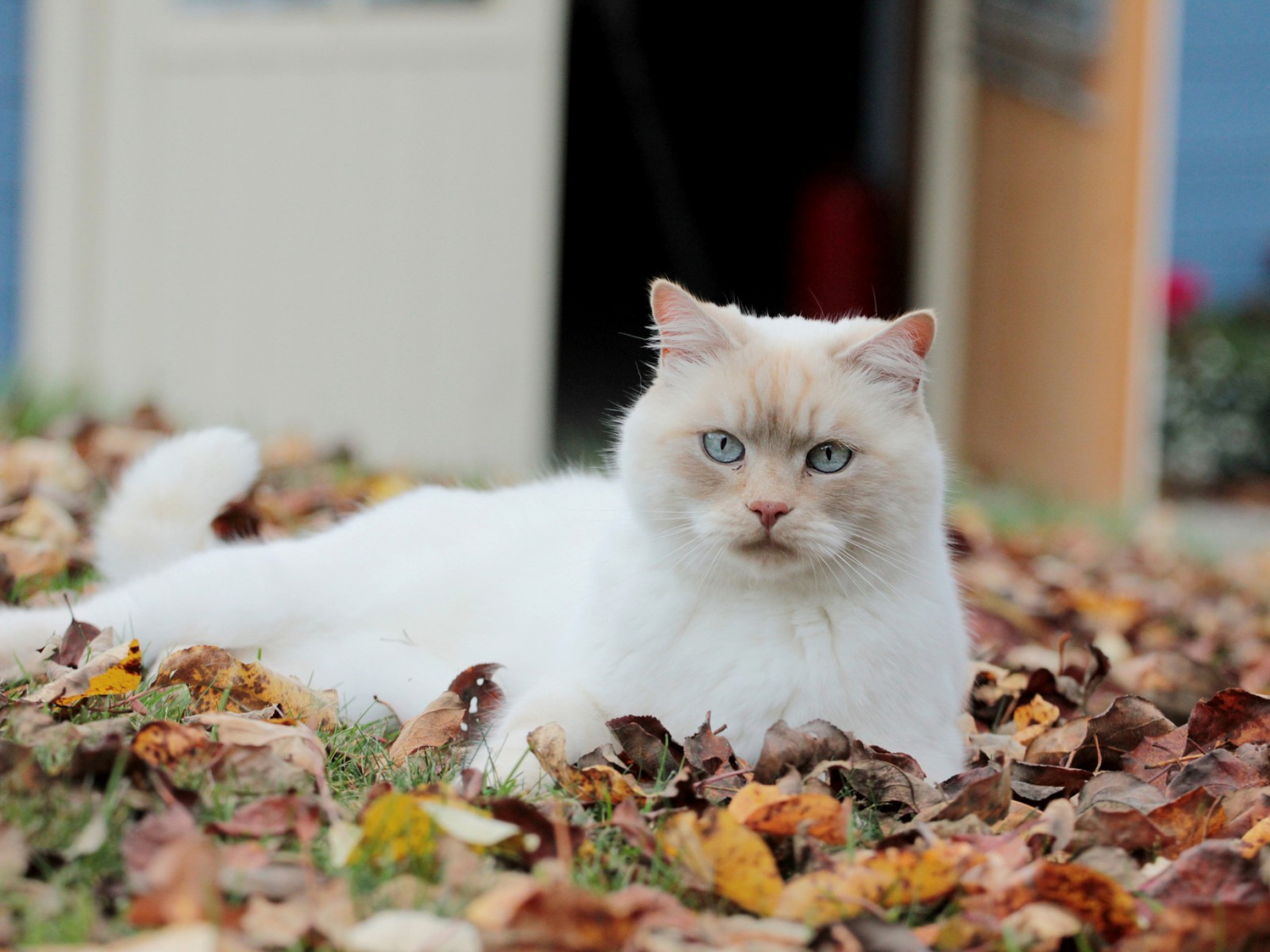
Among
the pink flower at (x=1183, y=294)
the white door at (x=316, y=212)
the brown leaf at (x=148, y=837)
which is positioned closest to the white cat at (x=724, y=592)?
the brown leaf at (x=148, y=837)

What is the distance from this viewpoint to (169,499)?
7.54 ft

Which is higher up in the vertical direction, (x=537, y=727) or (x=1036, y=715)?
(x=537, y=727)

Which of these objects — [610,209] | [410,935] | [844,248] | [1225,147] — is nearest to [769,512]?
[410,935]

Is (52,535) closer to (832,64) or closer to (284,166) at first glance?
(284,166)

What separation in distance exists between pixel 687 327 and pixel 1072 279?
5.44 m

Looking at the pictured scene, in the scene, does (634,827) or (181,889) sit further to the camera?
(634,827)

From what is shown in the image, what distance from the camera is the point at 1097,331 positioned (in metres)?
6.43

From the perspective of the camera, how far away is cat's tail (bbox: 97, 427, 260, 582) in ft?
7.46

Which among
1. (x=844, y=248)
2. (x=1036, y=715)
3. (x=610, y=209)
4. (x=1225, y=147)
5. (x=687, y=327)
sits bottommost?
(x=1036, y=715)

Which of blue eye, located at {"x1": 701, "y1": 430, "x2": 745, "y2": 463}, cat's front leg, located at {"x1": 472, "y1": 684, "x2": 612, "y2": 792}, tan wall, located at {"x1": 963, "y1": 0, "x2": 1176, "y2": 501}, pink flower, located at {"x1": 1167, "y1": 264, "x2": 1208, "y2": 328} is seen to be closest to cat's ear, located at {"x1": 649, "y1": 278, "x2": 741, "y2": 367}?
blue eye, located at {"x1": 701, "y1": 430, "x2": 745, "y2": 463}

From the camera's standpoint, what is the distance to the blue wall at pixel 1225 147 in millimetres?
10664

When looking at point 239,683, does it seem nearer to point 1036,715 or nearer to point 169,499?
point 169,499

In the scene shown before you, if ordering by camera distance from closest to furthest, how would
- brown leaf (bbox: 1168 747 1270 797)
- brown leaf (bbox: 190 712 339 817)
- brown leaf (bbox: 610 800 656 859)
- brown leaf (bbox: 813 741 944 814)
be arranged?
brown leaf (bbox: 610 800 656 859) → brown leaf (bbox: 190 712 339 817) → brown leaf (bbox: 813 741 944 814) → brown leaf (bbox: 1168 747 1270 797)

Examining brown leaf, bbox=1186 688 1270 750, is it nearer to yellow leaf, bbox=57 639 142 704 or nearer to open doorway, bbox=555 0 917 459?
yellow leaf, bbox=57 639 142 704
